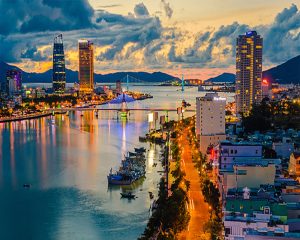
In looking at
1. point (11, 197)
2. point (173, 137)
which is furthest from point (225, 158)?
point (173, 137)

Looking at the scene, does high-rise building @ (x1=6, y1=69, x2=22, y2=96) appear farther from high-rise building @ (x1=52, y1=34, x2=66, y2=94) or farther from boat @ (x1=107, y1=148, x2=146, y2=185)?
boat @ (x1=107, y1=148, x2=146, y2=185)

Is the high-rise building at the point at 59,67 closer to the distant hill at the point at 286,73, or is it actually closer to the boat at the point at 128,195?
the distant hill at the point at 286,73

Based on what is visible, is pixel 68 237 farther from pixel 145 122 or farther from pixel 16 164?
pixel 145 122

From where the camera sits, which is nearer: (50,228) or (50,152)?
(50,228)

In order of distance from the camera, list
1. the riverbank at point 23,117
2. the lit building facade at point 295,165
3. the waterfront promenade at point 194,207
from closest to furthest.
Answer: the waterfront promenade at point 194,207
the lit building facade at point 295,165
the riverbank at point 23,117

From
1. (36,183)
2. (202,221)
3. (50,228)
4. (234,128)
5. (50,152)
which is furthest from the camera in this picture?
(234,128)

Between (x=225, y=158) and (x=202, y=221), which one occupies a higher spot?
(x=225, y=158)

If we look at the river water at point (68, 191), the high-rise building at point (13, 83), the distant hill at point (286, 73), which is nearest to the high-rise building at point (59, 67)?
the high-rise building at point (13, 83)

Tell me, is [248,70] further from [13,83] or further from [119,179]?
[13,83]

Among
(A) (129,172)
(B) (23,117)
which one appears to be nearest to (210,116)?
(A) (129,172)
